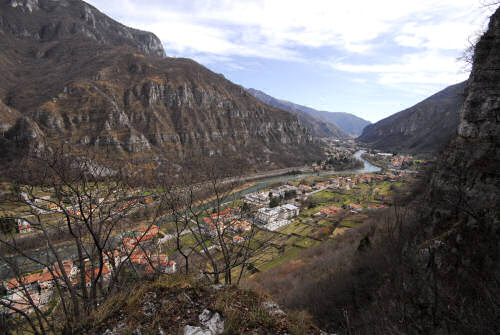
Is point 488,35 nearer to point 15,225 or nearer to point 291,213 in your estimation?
point 15,225

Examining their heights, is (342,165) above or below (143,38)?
below

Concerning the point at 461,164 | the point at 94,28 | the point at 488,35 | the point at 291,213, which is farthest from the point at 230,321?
the point at 94,28

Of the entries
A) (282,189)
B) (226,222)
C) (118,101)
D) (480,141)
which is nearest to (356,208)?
(282,189)

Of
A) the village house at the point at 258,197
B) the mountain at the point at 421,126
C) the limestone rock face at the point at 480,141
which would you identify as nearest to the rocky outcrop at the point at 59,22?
the village house at the point at 258,197

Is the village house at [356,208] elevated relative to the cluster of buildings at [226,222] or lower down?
lower down

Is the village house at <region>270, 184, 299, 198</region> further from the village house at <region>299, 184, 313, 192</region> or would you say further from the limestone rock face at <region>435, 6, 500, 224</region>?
the limestone rock face at <region>435, 6, 500, 224</region>

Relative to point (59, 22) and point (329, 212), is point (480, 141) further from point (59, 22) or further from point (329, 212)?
point (59, 22)

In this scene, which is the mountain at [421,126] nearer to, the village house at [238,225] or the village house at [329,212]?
the village house at [329,212]

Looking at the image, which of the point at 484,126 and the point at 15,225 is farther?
the point at 484,126
